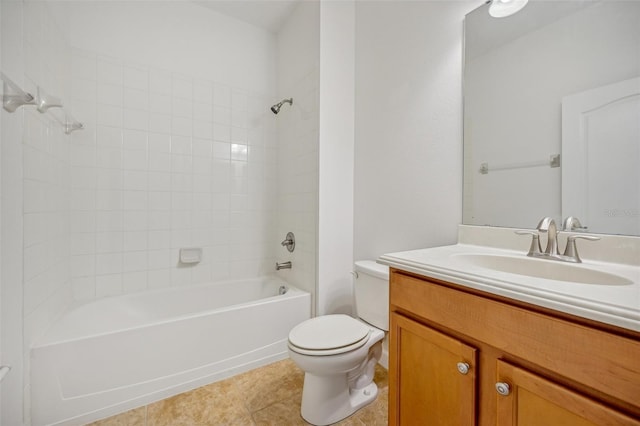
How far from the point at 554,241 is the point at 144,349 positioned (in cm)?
190

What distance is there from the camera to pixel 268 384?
150 centimetres

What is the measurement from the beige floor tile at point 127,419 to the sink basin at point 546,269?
1638 millimetres

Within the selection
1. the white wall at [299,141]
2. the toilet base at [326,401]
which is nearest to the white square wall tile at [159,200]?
the white wall at [299,141]

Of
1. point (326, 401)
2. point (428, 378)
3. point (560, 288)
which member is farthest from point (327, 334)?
point (560, 288)

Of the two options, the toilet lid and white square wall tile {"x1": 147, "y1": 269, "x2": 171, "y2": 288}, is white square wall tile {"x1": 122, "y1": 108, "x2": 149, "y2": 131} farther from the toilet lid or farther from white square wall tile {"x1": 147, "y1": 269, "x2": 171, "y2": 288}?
the toilet lid

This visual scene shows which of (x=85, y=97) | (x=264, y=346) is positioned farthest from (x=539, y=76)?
(x=85, y=97)

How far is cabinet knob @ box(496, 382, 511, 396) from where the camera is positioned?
2.02 feet

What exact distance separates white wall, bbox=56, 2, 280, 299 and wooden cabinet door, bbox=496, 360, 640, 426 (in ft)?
6.52

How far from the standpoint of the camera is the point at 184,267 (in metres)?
2.02

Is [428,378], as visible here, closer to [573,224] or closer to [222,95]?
[573,224]

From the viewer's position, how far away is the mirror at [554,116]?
856mm

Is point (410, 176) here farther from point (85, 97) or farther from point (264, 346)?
point (85, 97)

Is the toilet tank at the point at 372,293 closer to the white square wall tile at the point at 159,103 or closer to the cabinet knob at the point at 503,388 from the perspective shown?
the cabinet knob at the point at 503,388

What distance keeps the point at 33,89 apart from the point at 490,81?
6.99 feet
